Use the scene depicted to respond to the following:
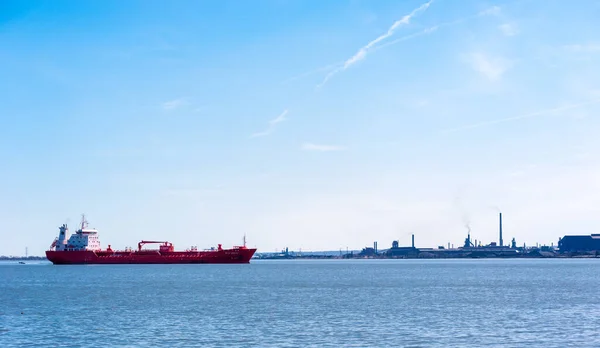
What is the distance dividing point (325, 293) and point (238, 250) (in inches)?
4609

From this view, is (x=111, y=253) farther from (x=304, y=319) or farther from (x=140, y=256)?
(x=304, y=319)

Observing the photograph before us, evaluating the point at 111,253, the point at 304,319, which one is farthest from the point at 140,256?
the point at 304,319

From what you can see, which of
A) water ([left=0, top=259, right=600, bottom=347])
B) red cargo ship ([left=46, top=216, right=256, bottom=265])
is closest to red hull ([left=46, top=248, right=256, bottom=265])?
red cargo ship ([left=46, top=216, right=256, bottom=265])

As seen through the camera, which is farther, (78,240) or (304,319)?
(78,240)

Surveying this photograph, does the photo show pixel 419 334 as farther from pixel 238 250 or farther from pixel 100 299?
pixel 238 250

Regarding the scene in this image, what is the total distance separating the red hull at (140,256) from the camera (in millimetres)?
188875

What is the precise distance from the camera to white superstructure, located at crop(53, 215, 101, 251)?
185500 mm

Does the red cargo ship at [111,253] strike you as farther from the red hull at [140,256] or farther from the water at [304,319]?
the water at [304,319]

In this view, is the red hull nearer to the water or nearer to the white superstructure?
the white superstructure

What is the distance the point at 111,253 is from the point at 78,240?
32.5ft

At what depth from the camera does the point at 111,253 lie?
7544 inches

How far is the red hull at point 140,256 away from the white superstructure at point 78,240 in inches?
55.6

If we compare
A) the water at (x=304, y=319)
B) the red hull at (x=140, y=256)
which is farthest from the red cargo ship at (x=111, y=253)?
the water at (x=304, y=319)

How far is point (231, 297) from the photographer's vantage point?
75375 mm
